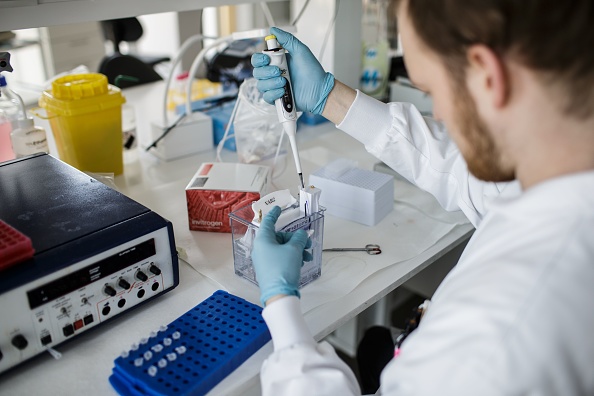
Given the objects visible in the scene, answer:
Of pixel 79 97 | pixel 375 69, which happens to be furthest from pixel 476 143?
pixel 375 69

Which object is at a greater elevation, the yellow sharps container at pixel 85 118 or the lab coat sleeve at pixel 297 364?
the yellow sharps container at pixel 85 118

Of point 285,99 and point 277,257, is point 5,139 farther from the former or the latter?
point 277,257

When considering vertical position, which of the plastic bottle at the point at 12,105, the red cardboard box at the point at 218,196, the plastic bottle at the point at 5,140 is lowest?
the red cardboard box at the point at 218,196

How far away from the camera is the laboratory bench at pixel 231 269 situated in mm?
799

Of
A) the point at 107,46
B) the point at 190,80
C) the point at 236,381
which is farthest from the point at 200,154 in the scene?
the point at 107,46

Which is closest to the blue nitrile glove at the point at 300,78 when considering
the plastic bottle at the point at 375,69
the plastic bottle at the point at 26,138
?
the plastic bottle at the point at 26,138

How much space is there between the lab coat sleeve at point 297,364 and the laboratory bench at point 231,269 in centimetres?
7

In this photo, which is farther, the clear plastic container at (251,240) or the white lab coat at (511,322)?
the clear plastic container at (251,240)

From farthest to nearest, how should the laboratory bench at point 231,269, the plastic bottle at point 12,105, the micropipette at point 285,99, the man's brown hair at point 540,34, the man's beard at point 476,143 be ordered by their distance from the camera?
the plastic bottle at point 12,105 < the micropipette at point 285,99 < the laboratory bench at point 231,269 < the man's beard at point 476,143 < the man's brown hair at point 540,34

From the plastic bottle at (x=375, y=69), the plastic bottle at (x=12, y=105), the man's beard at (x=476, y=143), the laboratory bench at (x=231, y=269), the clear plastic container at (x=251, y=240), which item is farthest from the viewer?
the plastic bottle at (x=375, y=69)

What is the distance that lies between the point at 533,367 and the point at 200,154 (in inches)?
44.6

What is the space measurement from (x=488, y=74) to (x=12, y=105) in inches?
43.9

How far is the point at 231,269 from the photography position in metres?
1.04

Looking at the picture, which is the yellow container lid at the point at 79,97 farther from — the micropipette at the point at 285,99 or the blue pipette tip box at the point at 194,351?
the blue pipette tip box at the point at 194,351
